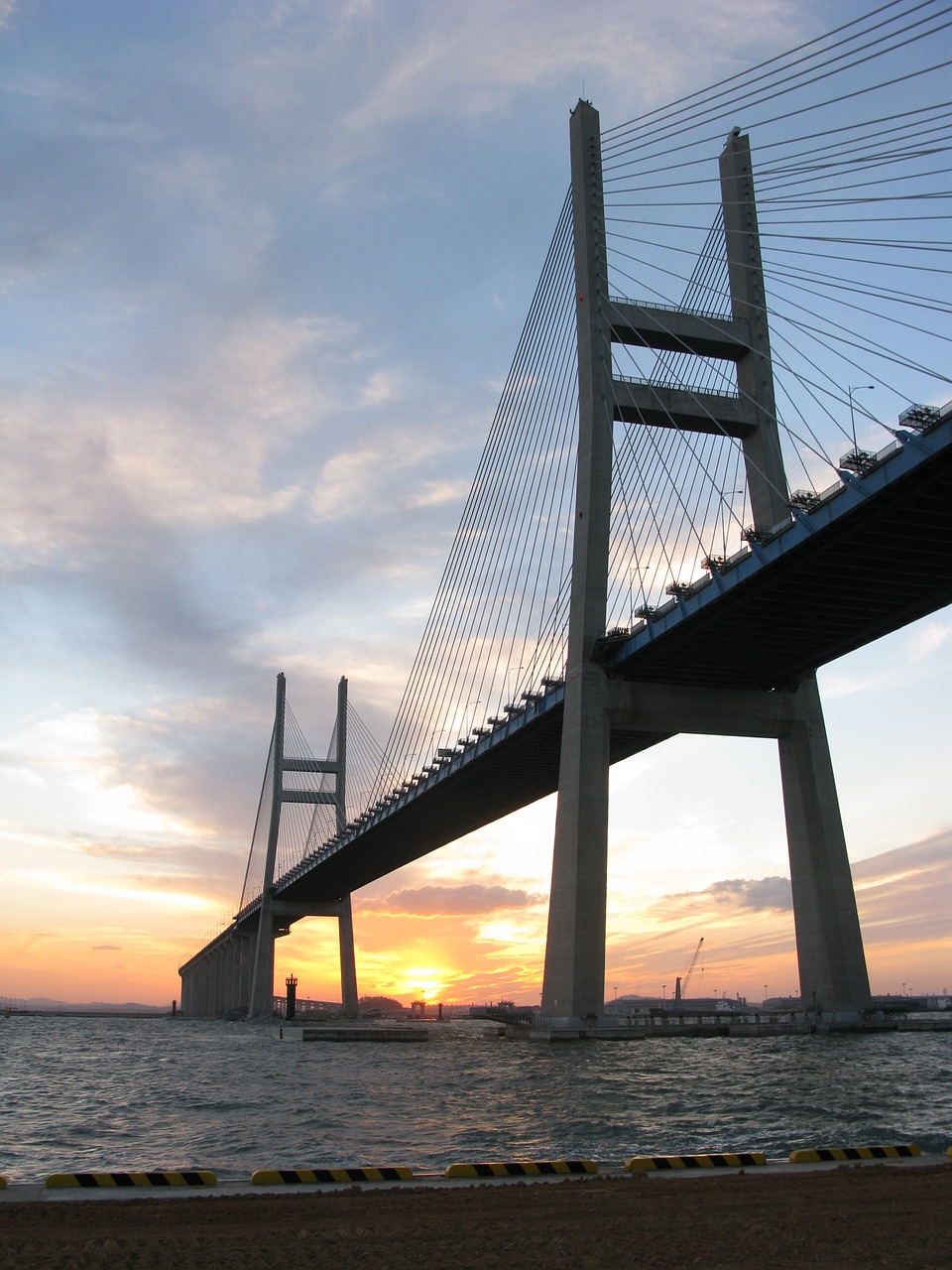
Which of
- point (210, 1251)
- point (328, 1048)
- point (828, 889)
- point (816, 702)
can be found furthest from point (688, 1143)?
point (328, 1048)

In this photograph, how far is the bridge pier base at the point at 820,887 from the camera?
46250 millimetres

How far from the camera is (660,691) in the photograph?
157ft

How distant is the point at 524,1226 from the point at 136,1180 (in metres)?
4.67

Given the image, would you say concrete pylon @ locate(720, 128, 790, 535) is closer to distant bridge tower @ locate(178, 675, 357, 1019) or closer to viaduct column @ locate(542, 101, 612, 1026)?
viaduct column @ locate(542, 101, 612, 1026)

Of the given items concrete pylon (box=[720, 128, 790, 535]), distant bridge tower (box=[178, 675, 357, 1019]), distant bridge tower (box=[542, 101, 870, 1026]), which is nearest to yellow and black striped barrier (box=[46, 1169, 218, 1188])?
distant bridge tower (box=[542, 101, 870, 1026])

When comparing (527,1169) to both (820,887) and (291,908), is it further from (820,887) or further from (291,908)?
(291,908)

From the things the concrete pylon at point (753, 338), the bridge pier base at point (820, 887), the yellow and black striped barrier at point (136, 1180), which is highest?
the concrete pylon at point (753, 338)

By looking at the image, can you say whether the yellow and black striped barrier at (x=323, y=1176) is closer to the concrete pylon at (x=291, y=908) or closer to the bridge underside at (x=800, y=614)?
the bridge underside at (x=800, y=614)

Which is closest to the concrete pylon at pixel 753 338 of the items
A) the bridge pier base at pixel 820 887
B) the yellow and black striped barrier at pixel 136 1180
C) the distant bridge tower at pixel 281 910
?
the bridge pier base at pixel 820 887

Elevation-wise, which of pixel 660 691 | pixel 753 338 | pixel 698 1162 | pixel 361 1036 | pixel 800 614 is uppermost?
pixel 753 338

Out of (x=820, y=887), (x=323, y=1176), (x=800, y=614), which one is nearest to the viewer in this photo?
(x=323, y=1176)

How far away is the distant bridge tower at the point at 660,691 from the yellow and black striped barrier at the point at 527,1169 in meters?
31.4

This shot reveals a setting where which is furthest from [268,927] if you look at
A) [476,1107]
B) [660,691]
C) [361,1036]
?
[476,1107]

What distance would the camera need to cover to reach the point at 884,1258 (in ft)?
25.7
